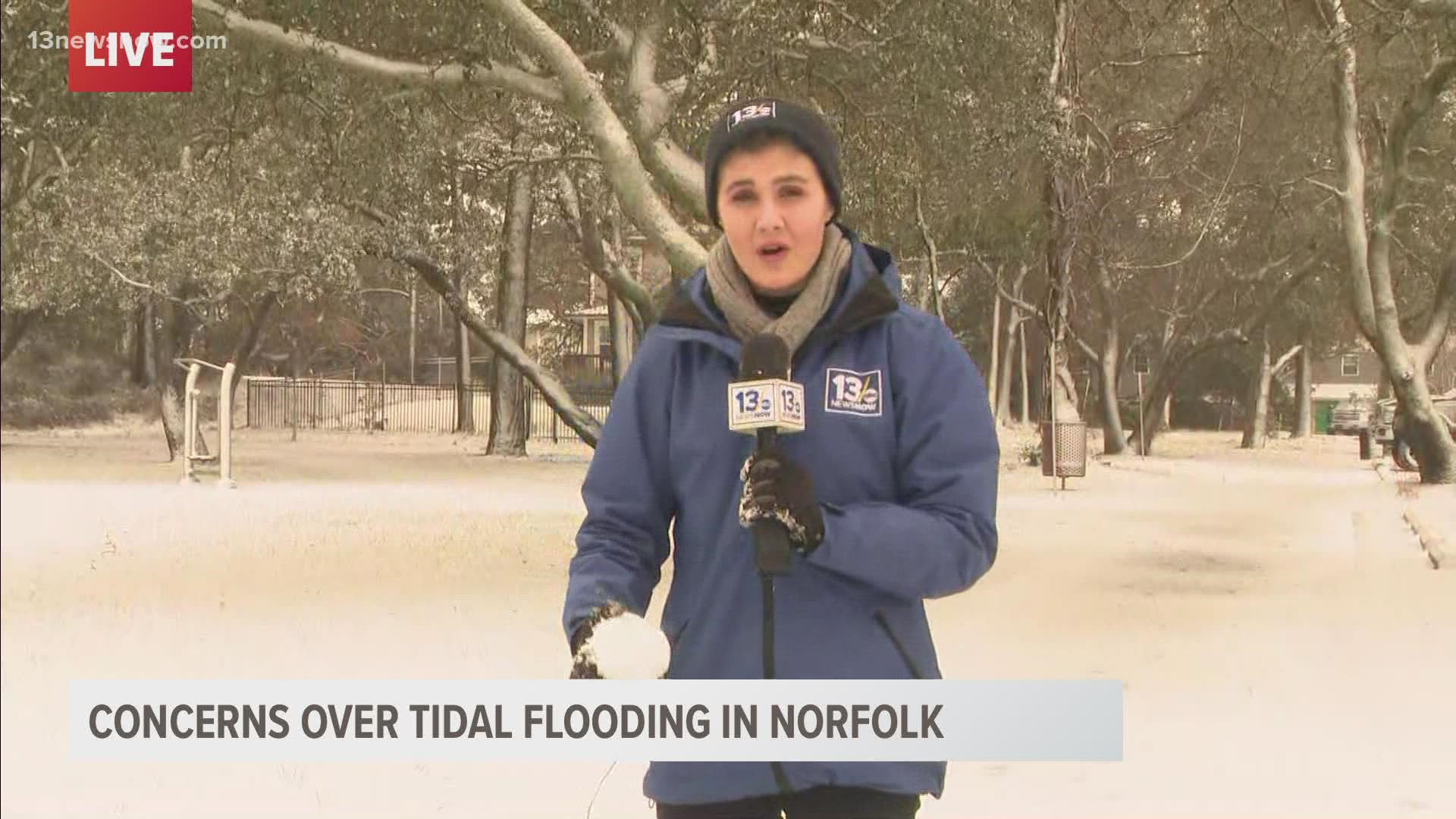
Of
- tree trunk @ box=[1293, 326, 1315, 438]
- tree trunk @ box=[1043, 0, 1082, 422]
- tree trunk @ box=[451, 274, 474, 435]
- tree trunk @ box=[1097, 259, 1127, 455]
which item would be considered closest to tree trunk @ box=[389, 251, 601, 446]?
tree trunk @ box=[451, 274, 474, 435]

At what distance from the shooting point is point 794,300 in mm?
2164

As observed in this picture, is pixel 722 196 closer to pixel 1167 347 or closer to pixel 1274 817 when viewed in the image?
pixel 1274 817

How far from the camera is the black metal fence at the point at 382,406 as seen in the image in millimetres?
13109

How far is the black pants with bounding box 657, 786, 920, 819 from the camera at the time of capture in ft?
7.11

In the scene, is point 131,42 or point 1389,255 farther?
point 1389,255

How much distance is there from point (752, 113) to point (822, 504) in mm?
591

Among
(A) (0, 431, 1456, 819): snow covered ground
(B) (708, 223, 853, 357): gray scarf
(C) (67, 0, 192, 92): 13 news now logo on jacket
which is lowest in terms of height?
(A) (0, 431, 1456, 819): snow covered ground

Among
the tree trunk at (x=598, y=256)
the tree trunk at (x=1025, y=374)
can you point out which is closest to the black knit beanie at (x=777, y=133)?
the tree trunk at (x=598, y=256)

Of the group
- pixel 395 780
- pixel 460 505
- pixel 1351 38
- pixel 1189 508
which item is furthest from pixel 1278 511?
pixel 395 780

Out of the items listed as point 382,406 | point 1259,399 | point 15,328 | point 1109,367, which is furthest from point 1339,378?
point 15,328

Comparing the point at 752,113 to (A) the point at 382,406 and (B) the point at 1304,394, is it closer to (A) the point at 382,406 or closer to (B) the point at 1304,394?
(A) the point at 382,406

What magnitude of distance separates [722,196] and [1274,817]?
3.15 metres

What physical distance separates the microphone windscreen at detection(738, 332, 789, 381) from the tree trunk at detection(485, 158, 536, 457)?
Answer: 11.5 metres

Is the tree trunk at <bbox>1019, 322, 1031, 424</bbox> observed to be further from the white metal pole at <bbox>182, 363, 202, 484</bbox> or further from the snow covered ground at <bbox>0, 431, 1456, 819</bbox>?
the white metal pole at <bbox>182, 363, 202, 484</bbox>
